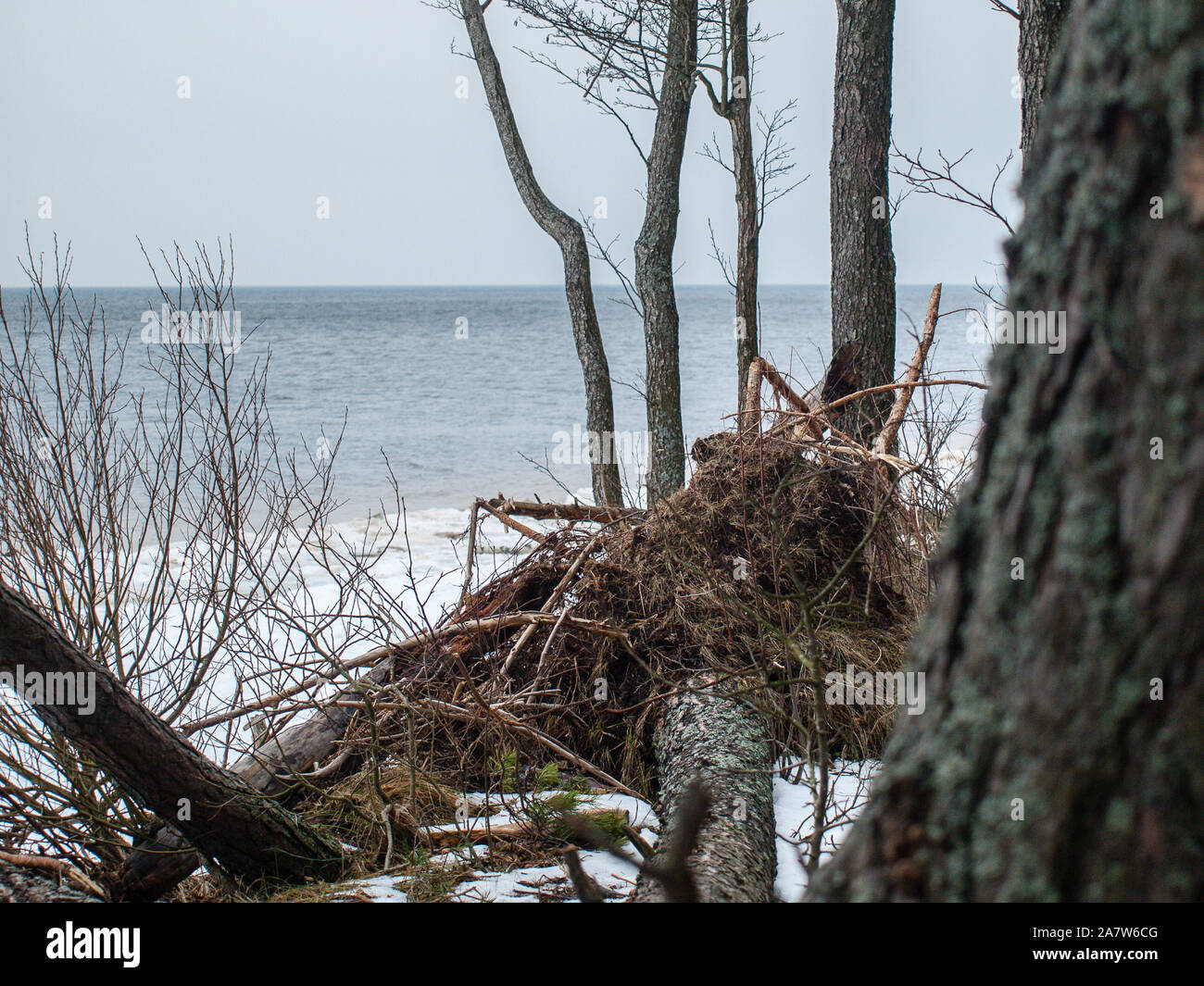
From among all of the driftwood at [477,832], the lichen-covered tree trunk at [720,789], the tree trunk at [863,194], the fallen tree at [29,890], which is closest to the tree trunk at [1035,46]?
the tree trunk at [863,194]

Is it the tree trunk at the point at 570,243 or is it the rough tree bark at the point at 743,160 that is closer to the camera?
the tree trunk at the point at 570,243

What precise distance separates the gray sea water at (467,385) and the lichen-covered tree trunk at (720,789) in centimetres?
160

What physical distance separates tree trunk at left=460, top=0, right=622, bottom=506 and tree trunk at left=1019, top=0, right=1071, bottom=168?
4549 mm

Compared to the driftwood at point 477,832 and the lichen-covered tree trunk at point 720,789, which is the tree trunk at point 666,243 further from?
the driftwood at point 477,832

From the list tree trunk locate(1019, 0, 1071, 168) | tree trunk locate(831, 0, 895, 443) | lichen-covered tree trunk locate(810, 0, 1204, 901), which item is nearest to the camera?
lichen-covered tree trunk locate(810, 0, 1204, 901)

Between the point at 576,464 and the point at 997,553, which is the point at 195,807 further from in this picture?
the point at 576,464

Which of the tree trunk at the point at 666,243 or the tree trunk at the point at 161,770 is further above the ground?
the tree trunk at the point at 666,243

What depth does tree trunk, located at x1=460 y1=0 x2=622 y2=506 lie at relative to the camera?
8.87 meters

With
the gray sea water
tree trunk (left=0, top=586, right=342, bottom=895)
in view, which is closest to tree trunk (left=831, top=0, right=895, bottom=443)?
the gray sea water

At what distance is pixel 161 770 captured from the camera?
9.26ft

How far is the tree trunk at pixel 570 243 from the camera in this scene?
29.1 feet

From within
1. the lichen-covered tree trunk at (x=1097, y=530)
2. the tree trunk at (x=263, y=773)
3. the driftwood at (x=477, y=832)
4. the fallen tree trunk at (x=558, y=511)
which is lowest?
the driftwood at (x=477, y=832)

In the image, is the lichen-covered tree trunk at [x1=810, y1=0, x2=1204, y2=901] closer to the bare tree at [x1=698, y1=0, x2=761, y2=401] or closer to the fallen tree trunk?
the fallen tree trunk
